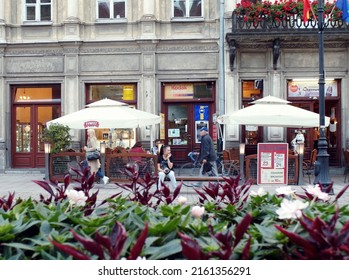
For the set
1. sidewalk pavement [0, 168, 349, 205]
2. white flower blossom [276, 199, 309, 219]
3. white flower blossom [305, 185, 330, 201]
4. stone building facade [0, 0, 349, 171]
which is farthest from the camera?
stone building facade [0, 0, 349, 171]

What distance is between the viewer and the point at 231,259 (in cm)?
238

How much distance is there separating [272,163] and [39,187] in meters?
7.13

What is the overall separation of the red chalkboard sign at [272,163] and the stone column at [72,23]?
9.82 meters

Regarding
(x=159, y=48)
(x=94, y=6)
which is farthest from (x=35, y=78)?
(x=159, y=48)

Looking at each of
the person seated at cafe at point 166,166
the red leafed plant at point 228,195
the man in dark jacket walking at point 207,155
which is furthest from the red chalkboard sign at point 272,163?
the red leafed plant at point 228,195

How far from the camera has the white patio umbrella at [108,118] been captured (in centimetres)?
1602

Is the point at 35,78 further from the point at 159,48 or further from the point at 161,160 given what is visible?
the point at 161,160

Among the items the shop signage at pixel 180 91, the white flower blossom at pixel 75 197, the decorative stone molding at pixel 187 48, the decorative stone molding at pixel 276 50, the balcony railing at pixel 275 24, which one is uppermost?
the balcony railing at pixel 275 24

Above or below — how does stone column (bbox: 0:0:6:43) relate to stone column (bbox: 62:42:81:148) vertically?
above

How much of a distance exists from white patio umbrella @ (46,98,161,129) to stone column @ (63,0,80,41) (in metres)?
5.34

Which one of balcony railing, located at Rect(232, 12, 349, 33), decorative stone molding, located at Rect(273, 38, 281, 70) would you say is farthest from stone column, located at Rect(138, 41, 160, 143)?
decorative stone molding, located at Rect(273, 38, 281, 70)

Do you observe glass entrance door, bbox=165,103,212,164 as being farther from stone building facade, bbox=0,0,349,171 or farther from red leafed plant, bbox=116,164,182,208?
red leafed plant, bbox=116,164,182,208

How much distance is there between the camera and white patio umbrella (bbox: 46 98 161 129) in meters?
16.0

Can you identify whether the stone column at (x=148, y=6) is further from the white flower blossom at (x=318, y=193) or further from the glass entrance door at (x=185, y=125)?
the white flower blossom at (x=318, y=193)
